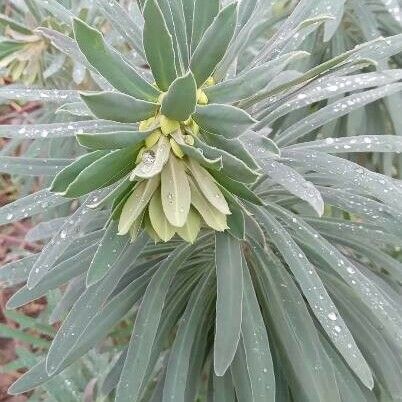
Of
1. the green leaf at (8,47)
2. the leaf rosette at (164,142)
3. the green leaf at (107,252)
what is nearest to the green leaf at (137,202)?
the leaf rosette at (164,142)

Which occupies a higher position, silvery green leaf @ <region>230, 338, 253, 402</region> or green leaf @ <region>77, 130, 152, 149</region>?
green leaf @ <region>77, 130, 152, 149</region>

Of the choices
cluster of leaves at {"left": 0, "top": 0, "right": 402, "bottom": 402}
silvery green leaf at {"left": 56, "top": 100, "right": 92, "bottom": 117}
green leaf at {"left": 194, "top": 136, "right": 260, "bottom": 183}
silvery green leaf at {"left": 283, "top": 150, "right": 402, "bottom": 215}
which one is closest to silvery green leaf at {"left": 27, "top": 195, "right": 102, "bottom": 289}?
cluster of leaves at {"left": 0, "top": 0, "right": 402, "bottom": 402}

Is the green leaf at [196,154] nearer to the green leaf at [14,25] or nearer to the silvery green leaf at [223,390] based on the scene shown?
the silvery green leaf at [223,390]

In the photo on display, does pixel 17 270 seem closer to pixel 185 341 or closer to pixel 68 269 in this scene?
pixel 68 269

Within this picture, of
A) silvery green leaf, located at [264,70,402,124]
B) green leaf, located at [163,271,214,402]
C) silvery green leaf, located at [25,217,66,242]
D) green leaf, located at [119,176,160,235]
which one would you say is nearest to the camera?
green leaf, located at [119,176,160,235]

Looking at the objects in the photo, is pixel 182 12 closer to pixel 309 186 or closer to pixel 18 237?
pixel 309 186

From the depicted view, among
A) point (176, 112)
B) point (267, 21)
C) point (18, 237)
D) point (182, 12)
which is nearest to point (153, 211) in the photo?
point (176, 112)

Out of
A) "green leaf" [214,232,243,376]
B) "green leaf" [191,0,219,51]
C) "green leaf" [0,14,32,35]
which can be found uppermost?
"green leaf" [0,14,32,35]

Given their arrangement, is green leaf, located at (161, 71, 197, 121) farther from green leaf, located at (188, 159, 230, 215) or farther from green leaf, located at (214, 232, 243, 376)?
green leaf, located at (214, 232, 243, 376)
